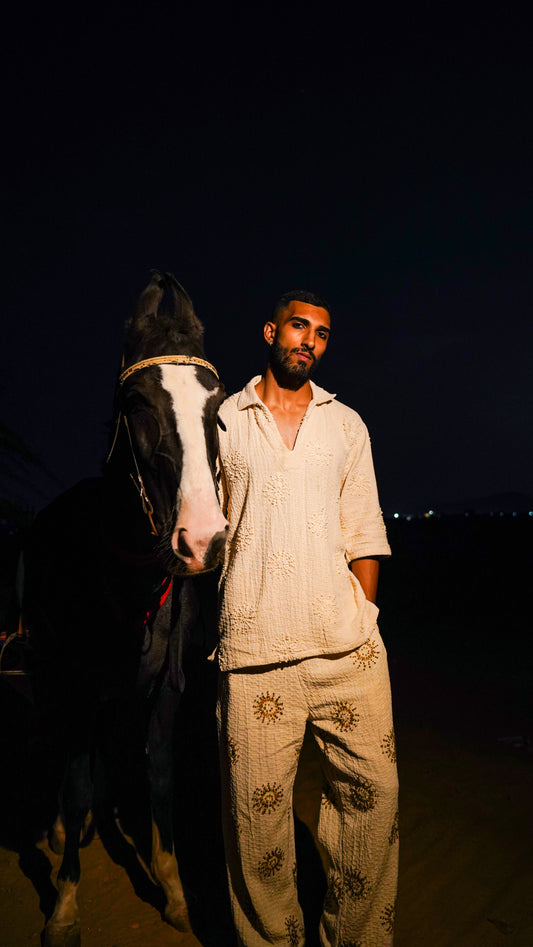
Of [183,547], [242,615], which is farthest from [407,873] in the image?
[183,547]

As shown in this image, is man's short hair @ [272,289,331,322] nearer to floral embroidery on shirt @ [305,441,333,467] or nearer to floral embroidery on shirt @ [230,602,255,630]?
floral embroidery on shirt @ [305,441,333,467]

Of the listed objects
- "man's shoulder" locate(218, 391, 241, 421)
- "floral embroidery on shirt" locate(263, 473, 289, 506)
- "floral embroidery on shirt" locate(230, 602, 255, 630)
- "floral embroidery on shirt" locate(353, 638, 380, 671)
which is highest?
"man's shoulder" locate(218, 391, 241, 421)

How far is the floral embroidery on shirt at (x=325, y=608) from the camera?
1.93 m

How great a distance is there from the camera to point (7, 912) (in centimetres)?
295

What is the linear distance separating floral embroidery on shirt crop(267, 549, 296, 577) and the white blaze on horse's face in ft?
1.07

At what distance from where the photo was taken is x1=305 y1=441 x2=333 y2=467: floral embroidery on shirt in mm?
2059

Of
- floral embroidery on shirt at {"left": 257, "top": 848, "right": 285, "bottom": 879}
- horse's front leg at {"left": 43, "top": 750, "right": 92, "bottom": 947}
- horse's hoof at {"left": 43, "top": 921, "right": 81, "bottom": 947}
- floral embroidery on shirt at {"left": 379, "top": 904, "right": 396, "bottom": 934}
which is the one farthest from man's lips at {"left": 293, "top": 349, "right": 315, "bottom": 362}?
horse's hoof at {"left": 43, "top": 921, "right": 81, "bottom": 947}

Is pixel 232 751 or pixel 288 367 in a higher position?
pixel 288 367

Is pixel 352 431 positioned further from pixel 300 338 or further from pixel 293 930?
pixel 293 930

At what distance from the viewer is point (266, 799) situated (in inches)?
75.6

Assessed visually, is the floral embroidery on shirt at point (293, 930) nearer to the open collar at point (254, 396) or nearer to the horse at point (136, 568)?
the horse at point (136, 568)

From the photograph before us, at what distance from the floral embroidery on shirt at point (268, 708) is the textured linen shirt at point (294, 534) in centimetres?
14

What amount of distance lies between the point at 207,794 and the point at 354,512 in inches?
116

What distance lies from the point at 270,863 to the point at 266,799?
0.77 feet
